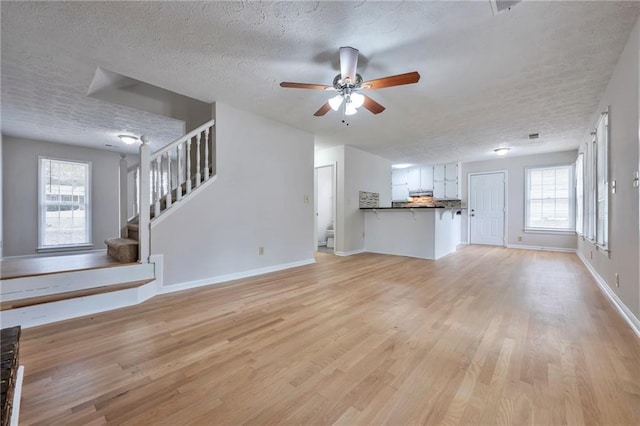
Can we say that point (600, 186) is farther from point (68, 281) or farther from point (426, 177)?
point (68, 281)

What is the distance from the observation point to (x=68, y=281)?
2.44 m

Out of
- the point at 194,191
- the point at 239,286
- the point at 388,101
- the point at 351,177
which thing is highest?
the point at 388,101

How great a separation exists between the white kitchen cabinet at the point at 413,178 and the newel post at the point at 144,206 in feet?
24.4

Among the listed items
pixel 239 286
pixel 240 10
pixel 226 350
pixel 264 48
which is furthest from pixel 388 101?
pixel 226 350

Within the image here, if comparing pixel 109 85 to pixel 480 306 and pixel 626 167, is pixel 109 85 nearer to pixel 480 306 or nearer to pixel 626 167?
pixel 480 306

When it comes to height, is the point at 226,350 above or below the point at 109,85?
below

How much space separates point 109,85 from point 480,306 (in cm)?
508

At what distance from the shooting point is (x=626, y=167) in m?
2.24

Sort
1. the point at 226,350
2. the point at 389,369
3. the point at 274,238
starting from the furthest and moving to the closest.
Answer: the point at 274,238 → the point at 226,350 → the point at 389,369

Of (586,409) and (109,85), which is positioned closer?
(586,409)

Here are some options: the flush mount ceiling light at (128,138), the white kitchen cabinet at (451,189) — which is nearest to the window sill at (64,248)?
the flush mount ceiling light at (128,138)

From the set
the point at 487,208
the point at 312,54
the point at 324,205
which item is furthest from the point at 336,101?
the point at 487,208

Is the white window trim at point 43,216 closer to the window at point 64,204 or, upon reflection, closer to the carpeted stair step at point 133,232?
the window at point 64,204

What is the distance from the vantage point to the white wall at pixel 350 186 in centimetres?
562
